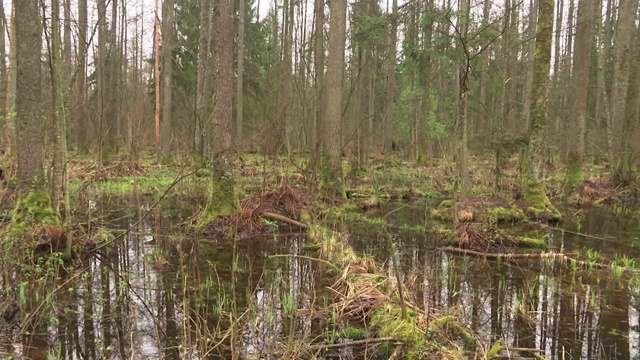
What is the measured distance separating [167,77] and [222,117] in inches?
457

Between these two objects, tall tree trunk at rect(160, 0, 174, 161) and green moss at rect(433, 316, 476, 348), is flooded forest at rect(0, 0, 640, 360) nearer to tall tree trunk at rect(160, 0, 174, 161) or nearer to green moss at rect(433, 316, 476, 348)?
green moss at rect(433, 316, 476, 348)

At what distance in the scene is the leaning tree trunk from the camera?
9.52 m

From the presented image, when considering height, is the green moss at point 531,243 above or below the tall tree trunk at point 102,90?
below

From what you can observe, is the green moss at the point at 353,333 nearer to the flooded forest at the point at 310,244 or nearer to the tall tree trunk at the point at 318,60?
the flooded forest at the point at 310,244

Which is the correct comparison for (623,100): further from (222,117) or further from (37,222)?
(37,222)

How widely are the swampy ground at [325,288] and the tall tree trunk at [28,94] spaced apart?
3.06 ft

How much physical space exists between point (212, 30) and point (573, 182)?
10.7 meters

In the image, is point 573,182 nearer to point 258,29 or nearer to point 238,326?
point 238,326

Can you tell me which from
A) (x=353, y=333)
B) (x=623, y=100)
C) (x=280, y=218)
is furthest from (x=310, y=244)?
(x=623, y=100)

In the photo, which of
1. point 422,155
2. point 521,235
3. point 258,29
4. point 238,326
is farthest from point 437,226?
point 258,29

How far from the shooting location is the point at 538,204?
9.96 meters

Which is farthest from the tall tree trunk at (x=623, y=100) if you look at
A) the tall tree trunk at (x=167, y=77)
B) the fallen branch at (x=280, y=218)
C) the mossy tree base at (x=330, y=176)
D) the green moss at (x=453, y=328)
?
the tall tree trunk at (x=167, y=77)

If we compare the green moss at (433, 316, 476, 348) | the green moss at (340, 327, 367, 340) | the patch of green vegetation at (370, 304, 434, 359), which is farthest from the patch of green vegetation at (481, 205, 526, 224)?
the green moss at (340, 327, 367, 340)

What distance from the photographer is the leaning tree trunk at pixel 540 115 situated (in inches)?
375
